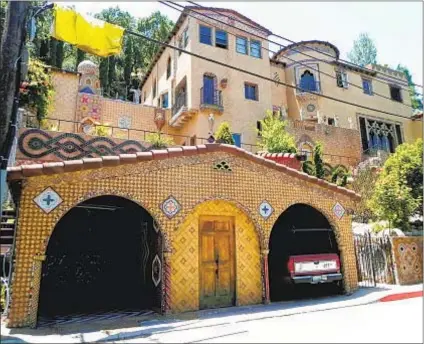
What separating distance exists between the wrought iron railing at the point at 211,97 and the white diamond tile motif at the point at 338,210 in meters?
14.0

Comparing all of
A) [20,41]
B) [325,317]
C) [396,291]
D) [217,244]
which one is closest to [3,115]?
[20,41]

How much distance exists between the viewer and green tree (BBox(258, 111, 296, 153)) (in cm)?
2127

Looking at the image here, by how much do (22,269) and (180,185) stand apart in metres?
3.98

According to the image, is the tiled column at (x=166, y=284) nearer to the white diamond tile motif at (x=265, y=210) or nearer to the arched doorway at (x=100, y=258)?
the arched doorway at (x=100, y=258)

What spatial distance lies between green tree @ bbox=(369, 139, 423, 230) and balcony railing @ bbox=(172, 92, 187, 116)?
45.3ft

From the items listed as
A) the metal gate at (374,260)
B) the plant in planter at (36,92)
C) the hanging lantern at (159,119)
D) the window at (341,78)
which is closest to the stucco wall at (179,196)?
the metal gate at (374,260)

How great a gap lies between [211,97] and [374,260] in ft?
50.9

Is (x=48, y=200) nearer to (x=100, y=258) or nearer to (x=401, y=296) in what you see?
(x=100, y=258)

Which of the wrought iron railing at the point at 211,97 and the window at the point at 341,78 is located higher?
the window at the point at 341,78

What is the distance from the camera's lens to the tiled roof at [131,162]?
24.7 ft

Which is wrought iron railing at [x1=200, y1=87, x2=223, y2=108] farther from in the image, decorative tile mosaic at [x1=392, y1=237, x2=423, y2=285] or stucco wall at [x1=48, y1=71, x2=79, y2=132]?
decorative tile mosaic at [x1=392, y1=237, x2=423, y2=285]

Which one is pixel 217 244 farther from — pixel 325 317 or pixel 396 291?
pixel 396 291

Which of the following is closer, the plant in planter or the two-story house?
the plant in planter

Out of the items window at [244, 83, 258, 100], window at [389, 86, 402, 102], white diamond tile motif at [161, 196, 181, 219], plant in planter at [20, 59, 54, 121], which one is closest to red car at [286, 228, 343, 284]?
white diamond tile motif at [161, 196, 181, 219]
